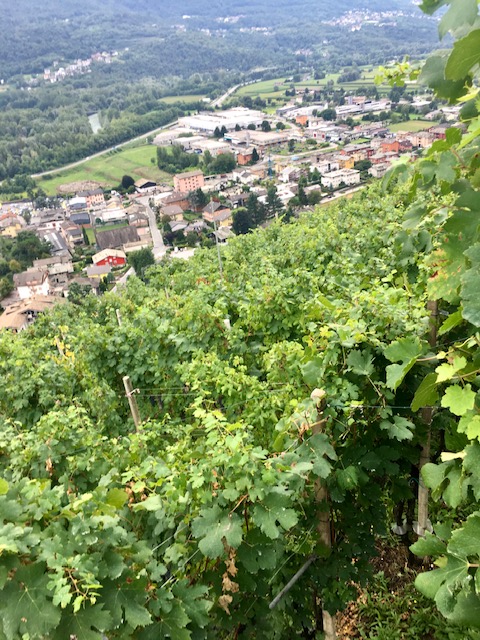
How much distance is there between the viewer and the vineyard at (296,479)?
159 cm

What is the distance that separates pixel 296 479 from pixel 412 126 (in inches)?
3050

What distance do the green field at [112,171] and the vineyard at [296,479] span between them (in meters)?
67.0

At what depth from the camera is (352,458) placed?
8.94 ft

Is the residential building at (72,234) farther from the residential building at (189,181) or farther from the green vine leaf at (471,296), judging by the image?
the green vine leaf at (471,296)

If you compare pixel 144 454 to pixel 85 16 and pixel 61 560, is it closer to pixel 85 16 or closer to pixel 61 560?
pixel 61 560

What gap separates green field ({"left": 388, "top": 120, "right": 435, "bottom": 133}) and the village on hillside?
31cm

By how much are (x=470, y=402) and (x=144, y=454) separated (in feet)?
9.50

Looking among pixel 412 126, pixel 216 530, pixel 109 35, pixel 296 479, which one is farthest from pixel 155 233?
pixel 109 35

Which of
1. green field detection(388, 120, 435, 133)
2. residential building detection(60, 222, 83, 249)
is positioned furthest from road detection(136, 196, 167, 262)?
green field detection(388, 120, 435, 133)

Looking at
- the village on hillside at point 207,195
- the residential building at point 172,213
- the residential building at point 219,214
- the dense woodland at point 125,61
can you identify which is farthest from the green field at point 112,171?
the residential building at point 219,214

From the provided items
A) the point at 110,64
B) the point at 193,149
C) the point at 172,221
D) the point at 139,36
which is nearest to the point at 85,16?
the point at 139,36

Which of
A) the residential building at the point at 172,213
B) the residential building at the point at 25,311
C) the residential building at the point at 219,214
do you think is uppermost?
the residential building at the point at 25,311

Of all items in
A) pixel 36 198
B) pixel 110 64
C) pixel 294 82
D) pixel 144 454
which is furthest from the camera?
pixel 110 64

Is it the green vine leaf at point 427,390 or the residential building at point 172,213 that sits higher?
the green vine leaf at point 427,390
